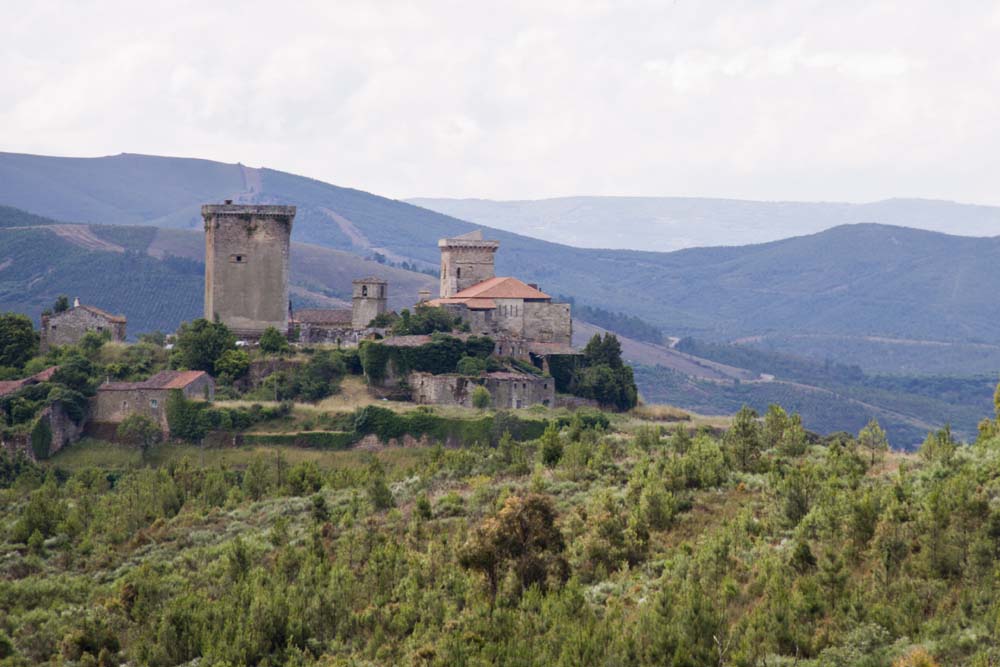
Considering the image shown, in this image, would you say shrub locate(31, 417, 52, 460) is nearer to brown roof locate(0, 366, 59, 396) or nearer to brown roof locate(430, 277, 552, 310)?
brown roof locate(0, 366, 59, 396)

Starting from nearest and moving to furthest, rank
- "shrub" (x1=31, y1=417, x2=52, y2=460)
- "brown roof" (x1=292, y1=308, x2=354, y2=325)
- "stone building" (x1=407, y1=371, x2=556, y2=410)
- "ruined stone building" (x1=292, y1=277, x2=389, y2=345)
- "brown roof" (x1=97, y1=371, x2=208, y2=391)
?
"shrub" (x1=31, y1=417, x2=52, y2=460) < "brown roof" (x1=97, y1=371, x2=208, y2=391) < "stone building" (x1=407, y1=371, x2=556, y2=410) < "ruined stone building" (x1=292, y1=277, x2=389, y2=345) < "brown roof" (x1=292, y1=308, x2=354, y2=325)

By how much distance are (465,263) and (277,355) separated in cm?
1876

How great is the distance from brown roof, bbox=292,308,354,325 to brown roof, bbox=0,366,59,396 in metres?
13.4

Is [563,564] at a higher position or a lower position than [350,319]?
lower

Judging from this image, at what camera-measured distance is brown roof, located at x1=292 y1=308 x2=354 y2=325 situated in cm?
7588

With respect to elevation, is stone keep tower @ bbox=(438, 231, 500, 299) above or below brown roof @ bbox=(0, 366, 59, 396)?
above

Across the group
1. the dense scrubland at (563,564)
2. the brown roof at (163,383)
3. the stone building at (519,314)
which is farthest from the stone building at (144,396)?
the dense scrubland at (563,564)

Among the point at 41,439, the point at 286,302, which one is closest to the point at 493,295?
the point at 286,302

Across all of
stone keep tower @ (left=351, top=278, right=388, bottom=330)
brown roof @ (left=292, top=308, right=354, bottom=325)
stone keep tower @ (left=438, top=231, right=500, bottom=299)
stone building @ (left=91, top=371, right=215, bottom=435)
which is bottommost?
stone building @ (left=91, top=371, right=215, bottom=435)

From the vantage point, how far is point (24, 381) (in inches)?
2586

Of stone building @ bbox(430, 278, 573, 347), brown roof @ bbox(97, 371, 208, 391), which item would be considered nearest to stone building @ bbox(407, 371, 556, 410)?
stone building @ bbox(430, 278, 573, 347)

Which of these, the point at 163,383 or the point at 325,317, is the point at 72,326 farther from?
the point at 325,317

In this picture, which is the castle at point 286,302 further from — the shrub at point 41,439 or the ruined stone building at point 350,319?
the shrub at point 41,439

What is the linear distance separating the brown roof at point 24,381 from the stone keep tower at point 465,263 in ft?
82.6
